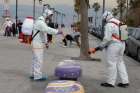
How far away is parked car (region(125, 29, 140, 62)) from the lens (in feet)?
76.1

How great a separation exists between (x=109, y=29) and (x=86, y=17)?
9.53 metres

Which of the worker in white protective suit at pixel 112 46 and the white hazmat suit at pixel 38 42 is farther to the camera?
the white hazmat suit at pixel 38 42

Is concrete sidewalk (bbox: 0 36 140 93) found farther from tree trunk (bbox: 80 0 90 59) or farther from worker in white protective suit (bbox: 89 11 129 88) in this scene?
tree trunk (bbox: 80 0 90 59)

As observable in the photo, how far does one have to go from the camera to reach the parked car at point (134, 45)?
2319 centimetres

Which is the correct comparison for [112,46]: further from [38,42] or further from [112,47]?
[38,42]

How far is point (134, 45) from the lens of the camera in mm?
23875

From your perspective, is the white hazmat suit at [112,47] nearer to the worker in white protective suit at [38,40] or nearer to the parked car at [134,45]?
the worker in white protective suit at [38,40]

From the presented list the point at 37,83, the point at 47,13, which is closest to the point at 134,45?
the point at 47,13

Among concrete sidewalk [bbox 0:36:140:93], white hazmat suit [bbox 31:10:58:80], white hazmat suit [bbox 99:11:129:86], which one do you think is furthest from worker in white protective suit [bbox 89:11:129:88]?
white hazmat suit [bbox 31:10:58:80]

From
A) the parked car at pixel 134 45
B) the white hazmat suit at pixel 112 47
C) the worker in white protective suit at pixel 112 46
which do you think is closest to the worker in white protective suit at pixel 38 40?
the worker in white protective suit at pixel 112 46

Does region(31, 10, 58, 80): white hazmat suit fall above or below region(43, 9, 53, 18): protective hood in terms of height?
below

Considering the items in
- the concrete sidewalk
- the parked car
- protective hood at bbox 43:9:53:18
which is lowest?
the concrete sidewalk

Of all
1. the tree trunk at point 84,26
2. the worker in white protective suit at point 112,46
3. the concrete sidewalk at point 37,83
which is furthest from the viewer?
the tree trunk at point 84,26

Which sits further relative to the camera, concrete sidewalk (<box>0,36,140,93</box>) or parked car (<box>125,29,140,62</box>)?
parked car (<box>125,29,140,62</box>)
